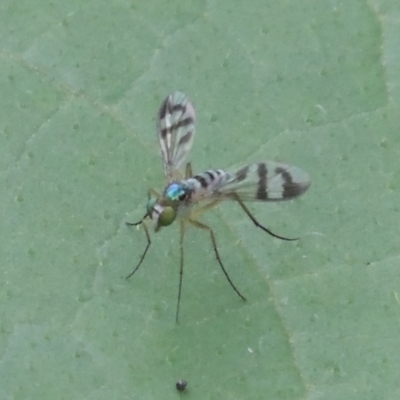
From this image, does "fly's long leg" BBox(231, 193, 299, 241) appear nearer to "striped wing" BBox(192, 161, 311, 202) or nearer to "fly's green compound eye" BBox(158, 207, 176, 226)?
"striped wing" BBox(192, 161, 311, 202)

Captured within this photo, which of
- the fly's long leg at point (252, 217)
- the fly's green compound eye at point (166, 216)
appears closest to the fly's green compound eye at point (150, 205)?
the fly's green compound eye at point (166, 216)

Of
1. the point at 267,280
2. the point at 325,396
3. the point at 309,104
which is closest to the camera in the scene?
A: the point at 325,396

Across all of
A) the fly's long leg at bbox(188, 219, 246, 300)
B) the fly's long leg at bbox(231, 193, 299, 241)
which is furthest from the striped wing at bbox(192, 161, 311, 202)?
the fly's long leg at bbox(188, 219, 246, 300)

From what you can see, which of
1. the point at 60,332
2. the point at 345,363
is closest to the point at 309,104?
the point at 345,363

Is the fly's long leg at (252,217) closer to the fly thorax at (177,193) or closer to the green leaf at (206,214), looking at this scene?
the green leaf at (206,214)

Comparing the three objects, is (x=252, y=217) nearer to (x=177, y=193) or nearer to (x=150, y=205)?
(x=177, y=193)

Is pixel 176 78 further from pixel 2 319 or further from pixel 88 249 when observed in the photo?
pixel 2 319
